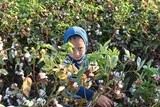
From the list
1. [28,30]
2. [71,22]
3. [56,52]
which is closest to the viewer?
[56,52]

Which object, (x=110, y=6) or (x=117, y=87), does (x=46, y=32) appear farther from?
(x=117, y=87)

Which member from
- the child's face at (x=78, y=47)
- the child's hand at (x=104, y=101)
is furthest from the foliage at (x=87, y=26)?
the child's hand at (x=104, y=101)

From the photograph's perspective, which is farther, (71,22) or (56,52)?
(71,22)

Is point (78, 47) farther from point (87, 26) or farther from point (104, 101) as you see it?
point (87, 26)

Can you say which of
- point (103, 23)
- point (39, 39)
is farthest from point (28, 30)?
point (103, 23)

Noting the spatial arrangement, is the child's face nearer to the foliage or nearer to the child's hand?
the child's hand

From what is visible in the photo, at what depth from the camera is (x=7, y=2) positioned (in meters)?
3.95

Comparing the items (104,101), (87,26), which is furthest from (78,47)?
(87,26)

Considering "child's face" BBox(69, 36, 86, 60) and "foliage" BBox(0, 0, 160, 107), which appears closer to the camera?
"child's face" BBox(69, 36, 86, 60)

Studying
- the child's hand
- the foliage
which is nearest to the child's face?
the child's hand

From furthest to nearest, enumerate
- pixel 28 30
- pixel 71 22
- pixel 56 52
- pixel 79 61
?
pixel 71 22 < pixel 28 30 < pixel 79 61 < pixel 56 52

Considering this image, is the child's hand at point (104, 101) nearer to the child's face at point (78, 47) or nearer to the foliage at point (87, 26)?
the child's face at point (78, 47)

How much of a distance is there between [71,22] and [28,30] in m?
0.40

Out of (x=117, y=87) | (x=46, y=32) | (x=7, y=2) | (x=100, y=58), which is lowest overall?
(x=117, y=87)
